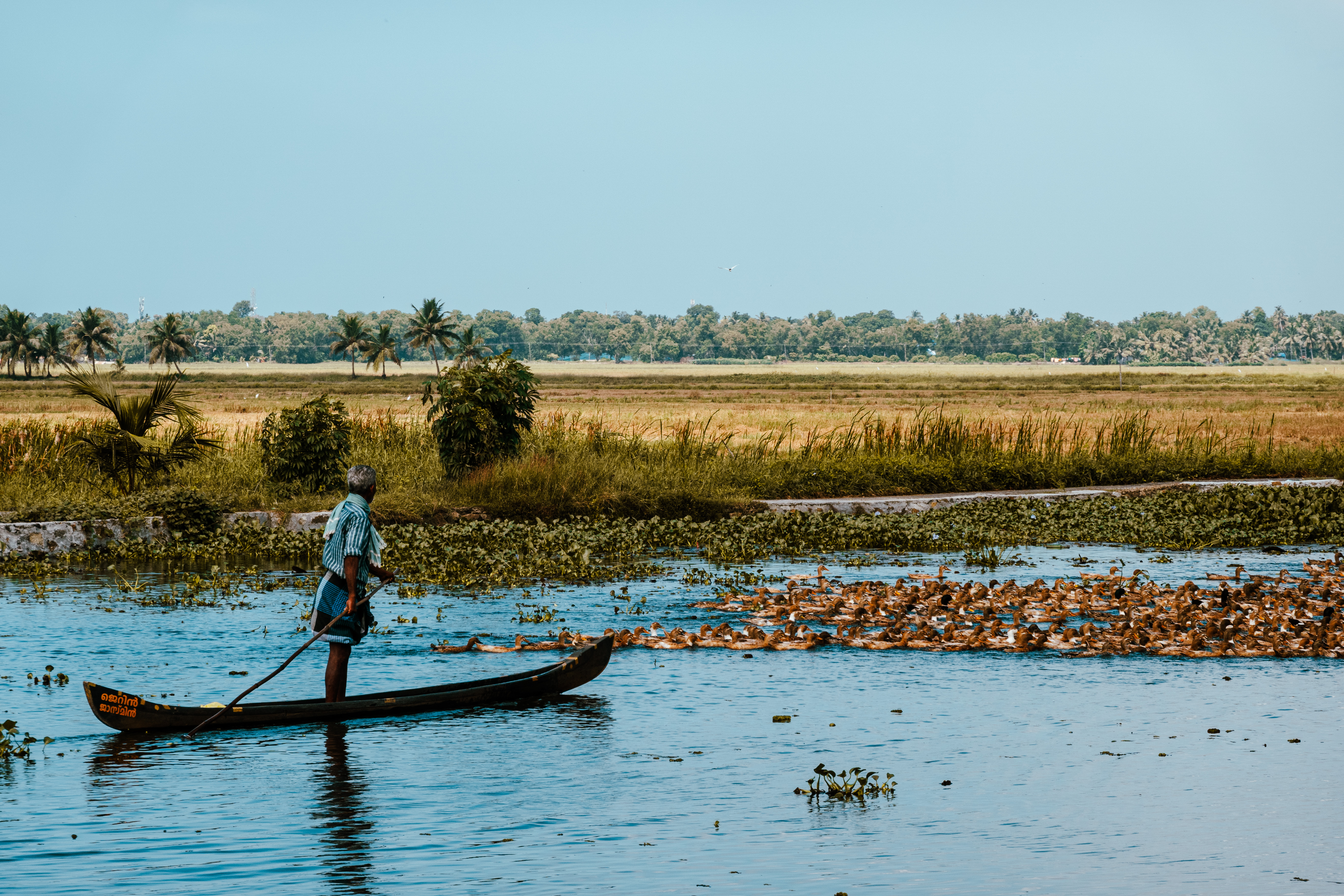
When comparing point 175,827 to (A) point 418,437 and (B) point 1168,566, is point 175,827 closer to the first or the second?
(B) point 1168,566

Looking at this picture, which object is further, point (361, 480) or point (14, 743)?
point (361, 480)

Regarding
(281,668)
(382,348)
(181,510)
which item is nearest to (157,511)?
(181,510)

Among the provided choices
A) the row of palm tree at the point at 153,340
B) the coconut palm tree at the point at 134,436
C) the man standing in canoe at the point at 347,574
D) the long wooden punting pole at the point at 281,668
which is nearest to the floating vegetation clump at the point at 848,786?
the long wooden punting pole at the point at 281,668

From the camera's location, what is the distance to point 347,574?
10672 millimetres

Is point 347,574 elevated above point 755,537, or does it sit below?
above

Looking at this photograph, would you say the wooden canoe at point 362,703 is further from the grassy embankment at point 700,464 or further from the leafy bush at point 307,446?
the leafy bush at point 307,446

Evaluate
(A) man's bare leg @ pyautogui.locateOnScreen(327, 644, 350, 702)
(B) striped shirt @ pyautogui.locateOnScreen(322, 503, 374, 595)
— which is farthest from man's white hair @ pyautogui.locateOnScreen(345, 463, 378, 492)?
(A) man's bare leg @ pyautogui.locateOnScreen(327, 644, 350, 702)

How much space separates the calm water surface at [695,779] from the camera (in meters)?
7.43

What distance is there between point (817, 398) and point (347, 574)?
9775 cm

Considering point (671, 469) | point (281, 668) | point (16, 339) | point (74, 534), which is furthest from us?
point (16, 339)

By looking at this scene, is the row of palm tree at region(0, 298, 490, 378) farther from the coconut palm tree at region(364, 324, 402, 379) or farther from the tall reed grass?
the tall reed grass

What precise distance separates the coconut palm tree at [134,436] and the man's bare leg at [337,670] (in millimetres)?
13138

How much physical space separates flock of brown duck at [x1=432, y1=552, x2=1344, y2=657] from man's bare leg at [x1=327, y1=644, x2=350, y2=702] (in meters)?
2.12

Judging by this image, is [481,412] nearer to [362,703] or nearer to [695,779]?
[362,703]
